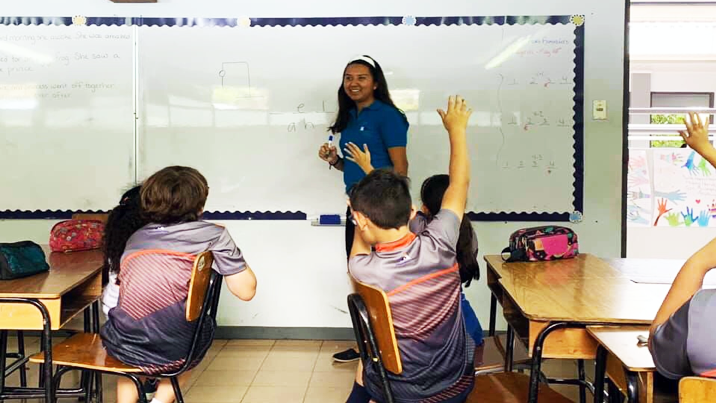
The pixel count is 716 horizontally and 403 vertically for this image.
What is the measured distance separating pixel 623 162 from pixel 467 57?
1.07m

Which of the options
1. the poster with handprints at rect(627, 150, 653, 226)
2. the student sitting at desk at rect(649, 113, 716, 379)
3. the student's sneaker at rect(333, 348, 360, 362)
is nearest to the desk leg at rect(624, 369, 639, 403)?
the student sitting at desk at rect(649, 113, 716, 379)

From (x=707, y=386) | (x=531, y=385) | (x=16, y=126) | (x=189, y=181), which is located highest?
(x=16, y=126)

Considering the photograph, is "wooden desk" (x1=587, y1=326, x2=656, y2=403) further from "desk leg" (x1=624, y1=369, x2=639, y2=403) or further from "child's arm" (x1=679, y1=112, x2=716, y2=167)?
"child's arm" (x1=679, y1=112, x2=716, y2=167)

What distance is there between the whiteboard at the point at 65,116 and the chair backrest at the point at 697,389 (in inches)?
130

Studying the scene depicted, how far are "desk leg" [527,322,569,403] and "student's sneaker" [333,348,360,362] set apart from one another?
1.84 metres

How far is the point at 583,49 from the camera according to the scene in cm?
370

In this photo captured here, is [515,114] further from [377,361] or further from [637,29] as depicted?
[637,29]

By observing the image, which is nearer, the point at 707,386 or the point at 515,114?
the point at 707,386

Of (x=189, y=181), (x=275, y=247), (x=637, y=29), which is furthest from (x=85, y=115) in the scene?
(x=637, y=29)

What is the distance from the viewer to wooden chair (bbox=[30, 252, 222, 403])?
6.36ft

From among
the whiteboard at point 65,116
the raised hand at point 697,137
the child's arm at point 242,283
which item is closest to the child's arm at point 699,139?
the raised hand at point 697,137

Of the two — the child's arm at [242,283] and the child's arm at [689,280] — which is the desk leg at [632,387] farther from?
the child's arm at [242,283]

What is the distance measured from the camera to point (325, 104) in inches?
149

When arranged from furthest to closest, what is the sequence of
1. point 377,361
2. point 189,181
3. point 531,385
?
point 189,181 < point 531,385 < point 377,361
